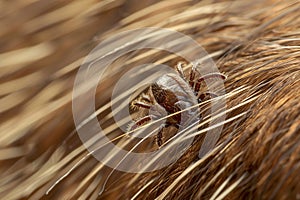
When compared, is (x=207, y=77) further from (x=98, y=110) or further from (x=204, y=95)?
(x=98, y=110)

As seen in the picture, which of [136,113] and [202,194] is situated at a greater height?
[136,113]

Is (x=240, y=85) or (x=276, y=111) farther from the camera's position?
(x=240, y=85)

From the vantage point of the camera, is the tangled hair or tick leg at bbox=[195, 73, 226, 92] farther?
tick leg at bbox=[195, 73, 226, 92]

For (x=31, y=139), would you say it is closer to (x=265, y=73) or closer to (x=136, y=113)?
(x=136, y=113)

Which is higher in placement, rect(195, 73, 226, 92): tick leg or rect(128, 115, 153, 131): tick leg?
rect(128, 115, 153, 131): tick leg

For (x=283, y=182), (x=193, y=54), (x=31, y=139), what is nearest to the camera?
(x=283, y=182)

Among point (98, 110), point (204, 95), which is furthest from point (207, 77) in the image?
point (98, 110)

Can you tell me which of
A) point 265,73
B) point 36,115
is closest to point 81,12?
point 36,115
